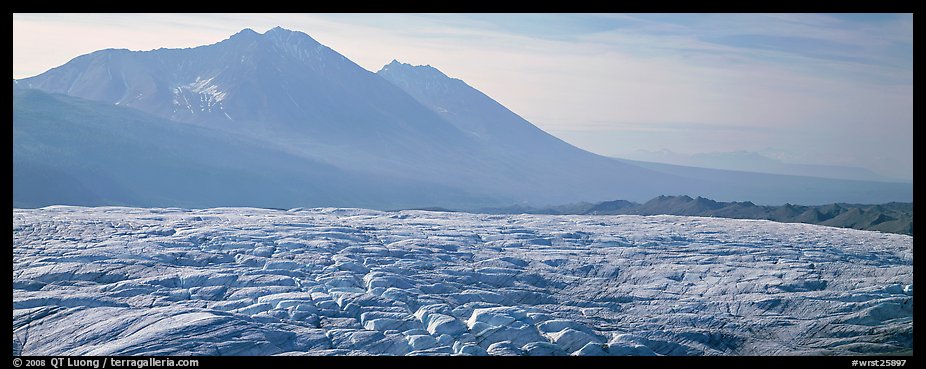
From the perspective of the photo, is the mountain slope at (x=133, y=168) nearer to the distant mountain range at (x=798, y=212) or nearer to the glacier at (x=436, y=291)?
the distant mountain range at (x=798, y=212)

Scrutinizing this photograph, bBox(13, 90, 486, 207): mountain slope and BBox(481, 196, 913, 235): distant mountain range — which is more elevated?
BBox(13, 90, 486, 207): mountain slope

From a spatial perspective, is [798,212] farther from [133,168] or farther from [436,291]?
[133,168]

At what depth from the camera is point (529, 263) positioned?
150ft

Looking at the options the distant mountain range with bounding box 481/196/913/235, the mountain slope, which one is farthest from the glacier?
the mountain slope

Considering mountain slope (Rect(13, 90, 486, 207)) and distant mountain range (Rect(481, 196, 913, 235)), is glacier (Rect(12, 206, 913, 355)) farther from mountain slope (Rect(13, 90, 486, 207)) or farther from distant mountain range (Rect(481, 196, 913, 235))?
mountain slope (Rect(13, 90, 486, 207))

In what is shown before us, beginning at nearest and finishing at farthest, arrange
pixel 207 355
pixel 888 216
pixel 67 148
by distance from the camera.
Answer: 1. pixel 207 355
2. pixel 888 216
3. pixel 67 148

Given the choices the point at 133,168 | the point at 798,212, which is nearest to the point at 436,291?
the point at 798,212

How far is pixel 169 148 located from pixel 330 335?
6463 inches

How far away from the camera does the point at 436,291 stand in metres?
39.4

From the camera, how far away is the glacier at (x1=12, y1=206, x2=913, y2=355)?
107 feet

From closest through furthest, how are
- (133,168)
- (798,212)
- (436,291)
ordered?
(436,291) → (798,212) → (133,168)

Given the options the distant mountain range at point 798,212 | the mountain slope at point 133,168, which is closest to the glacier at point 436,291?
the distant mountain range at point 798,212
